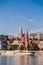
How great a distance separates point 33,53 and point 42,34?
200 feet

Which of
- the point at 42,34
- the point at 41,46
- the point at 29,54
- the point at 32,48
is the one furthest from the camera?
the point at 42,34

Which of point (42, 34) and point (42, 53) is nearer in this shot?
point (42, 53)

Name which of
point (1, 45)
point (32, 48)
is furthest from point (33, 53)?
point (1, 45)

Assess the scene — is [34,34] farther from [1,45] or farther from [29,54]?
[29,54]

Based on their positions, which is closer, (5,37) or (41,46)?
(41,46)

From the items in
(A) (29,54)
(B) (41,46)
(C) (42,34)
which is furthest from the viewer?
(C) (42,34)

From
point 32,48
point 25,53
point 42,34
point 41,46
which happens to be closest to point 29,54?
point 25,53

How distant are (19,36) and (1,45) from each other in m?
24.2

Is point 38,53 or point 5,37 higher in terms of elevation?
point 5,37

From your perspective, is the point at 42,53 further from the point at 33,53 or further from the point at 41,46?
the point at 41,46

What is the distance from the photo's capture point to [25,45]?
7625 cm

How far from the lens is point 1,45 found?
8962 cm

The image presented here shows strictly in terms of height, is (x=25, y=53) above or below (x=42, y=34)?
below

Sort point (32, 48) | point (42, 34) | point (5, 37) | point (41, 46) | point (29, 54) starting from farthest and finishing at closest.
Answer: point (42, 34)
point (5, 37)
point (41, 46)
point (32, 48)
point (29, 54)
